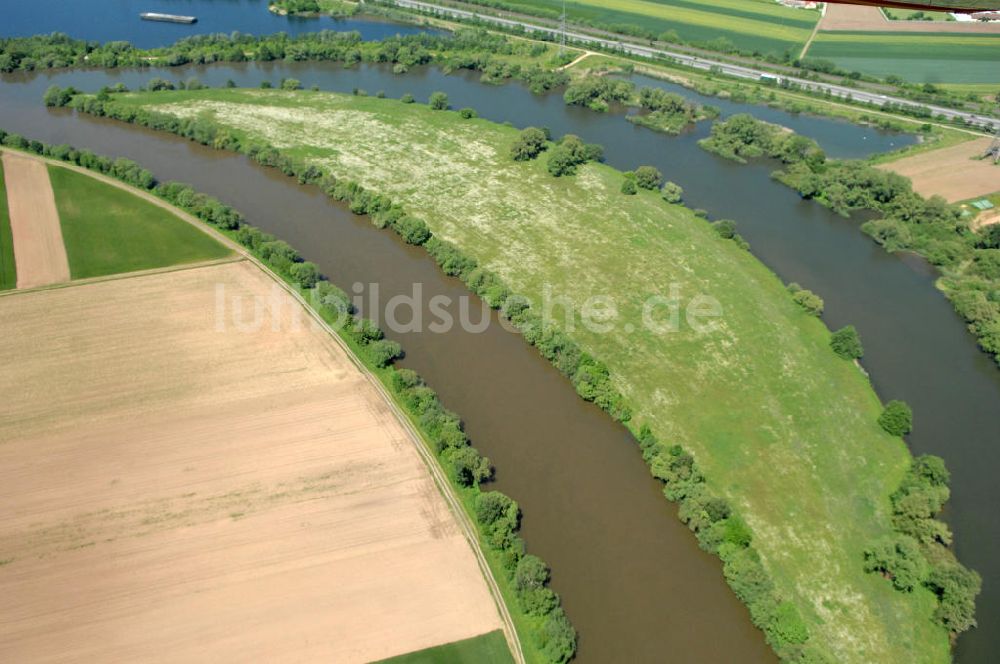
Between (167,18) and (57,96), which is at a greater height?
(167,18)

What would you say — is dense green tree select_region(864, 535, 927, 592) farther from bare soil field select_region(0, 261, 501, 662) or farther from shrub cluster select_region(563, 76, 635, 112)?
shrub cluster select_region(563, 76, 635, 112)

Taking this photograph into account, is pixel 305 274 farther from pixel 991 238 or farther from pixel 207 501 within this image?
pixel 991 238

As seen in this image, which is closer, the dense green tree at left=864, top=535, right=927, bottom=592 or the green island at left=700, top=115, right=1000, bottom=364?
the dense green tree at left=864, top=535, right=927, bottom=592

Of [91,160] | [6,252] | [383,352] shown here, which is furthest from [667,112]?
[6,252]

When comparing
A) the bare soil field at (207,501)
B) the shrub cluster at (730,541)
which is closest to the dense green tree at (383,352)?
the bare soil field at (207,501)

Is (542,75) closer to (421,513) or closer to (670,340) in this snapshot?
(670,340)

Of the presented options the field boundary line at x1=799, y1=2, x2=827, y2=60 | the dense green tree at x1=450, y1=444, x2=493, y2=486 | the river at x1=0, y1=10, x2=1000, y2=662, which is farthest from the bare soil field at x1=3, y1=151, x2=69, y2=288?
the field boundary line at x1=799, y1=2, x2=827, y2=60

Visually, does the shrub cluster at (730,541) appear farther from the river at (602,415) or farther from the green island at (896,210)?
the green island at (896,210)

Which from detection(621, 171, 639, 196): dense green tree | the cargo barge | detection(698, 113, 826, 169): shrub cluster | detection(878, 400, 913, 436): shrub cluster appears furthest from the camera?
the cargo barge
